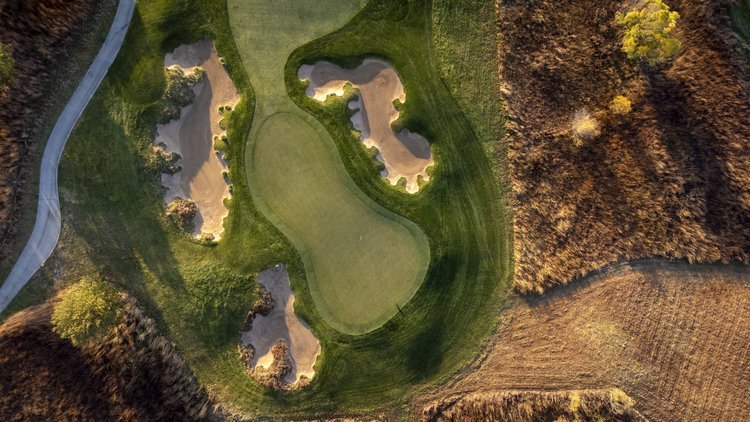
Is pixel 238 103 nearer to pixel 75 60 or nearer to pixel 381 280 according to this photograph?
pixel 75 60

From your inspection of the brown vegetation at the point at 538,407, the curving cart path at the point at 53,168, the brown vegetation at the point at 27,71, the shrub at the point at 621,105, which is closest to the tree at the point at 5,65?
the brown vegetation at the point at 27,71

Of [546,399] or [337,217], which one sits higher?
→ [337,217]

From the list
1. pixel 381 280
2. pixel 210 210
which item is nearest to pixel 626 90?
pixel 381 280

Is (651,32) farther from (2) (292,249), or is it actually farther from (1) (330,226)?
(2) (292,249)

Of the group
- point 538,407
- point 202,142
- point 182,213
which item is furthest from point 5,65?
point 538,407

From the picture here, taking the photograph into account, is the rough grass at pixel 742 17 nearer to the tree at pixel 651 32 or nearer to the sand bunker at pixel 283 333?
the tree at pixel 651 32

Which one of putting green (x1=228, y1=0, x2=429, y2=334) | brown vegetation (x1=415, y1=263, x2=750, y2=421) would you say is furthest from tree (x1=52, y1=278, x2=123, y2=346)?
brown vegetation (x1=415, y1=263, x2=750, y2=421)
